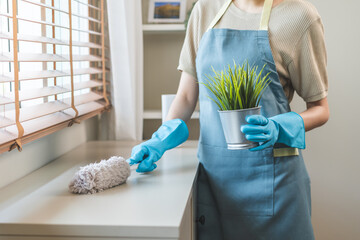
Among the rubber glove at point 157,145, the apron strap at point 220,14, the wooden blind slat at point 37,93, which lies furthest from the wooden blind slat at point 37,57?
the apron strap at point 220,14

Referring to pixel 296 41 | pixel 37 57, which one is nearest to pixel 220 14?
pixel 296 41

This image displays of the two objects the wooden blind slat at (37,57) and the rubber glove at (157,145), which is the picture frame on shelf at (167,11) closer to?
the wooden blind slat at (37,57)

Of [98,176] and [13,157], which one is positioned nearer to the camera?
[98,176]

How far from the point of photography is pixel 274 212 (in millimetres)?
1529

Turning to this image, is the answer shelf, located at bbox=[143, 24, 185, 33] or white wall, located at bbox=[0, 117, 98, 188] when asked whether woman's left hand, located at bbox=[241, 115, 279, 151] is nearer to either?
white wall, located at bbox=[0, 117, 98, 188]

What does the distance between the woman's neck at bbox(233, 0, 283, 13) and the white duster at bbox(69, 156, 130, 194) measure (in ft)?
2.19

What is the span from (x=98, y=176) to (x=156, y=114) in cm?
113

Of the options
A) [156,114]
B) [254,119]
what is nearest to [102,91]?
[156,114]

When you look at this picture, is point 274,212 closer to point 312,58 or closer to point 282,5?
point 312,58

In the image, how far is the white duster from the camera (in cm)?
126

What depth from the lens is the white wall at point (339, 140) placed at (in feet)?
8.14

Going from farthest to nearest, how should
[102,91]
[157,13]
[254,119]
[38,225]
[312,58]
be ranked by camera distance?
[157,13] < [102,91] < [312,58] < [254,119] < [38,225]

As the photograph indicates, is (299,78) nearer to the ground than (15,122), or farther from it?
farther from it

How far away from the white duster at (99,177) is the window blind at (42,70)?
0.76 feet
